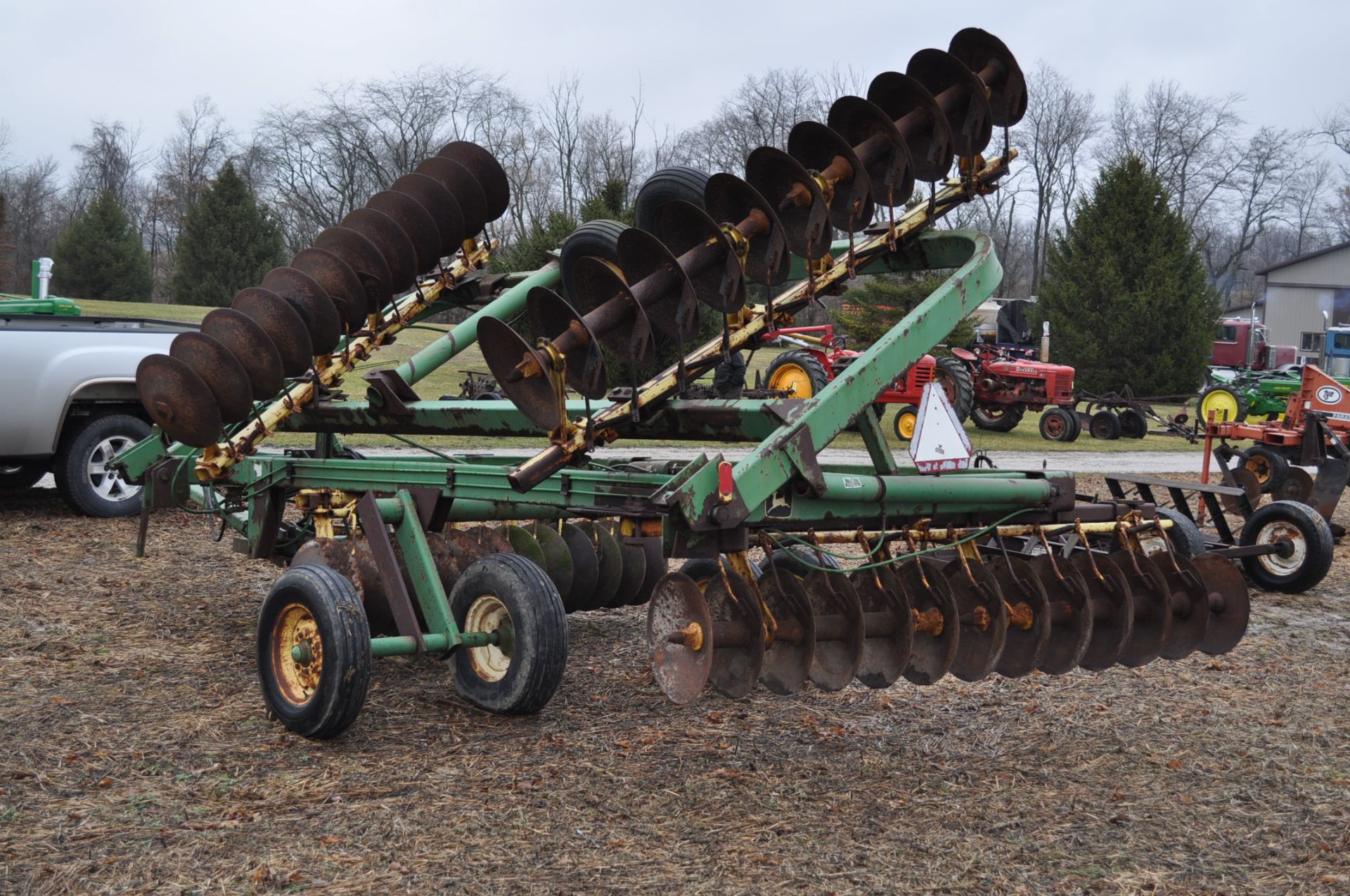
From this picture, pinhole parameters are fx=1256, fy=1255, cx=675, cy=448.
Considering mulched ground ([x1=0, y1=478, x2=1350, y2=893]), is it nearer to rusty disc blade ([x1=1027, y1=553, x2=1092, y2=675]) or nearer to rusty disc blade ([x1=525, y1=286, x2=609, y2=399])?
rusty disc blade ([x1=1027, y1=553, x2=1092, y2=675])

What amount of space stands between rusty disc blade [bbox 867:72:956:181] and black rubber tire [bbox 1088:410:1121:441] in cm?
1993

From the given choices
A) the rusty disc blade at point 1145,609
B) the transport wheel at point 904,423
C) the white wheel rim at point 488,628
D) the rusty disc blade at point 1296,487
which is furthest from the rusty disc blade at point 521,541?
the transport wheel at point 904,423

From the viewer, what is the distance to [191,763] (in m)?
4.58

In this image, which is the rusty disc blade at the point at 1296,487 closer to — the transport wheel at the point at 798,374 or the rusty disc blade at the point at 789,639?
the transport wheel at the point at 798,374

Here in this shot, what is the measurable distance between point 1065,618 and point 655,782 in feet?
5.59

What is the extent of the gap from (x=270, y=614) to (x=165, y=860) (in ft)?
4.88

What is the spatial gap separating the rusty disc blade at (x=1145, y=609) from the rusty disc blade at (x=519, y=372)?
7.97 ft

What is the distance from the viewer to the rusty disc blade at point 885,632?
177 inches

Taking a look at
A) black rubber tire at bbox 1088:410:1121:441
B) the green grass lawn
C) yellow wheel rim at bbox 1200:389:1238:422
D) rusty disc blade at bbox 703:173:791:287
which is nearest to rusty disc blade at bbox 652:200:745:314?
rusty disc blade at bbox 703:173:791:287

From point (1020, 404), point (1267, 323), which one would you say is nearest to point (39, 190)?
point (1020, 404)

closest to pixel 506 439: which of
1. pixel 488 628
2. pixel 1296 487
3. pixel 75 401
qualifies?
pixel 75 401

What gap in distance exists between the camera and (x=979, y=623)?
470cm

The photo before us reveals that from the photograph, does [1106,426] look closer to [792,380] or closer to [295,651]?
[792,380]

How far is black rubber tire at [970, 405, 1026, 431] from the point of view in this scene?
23.5 meters
